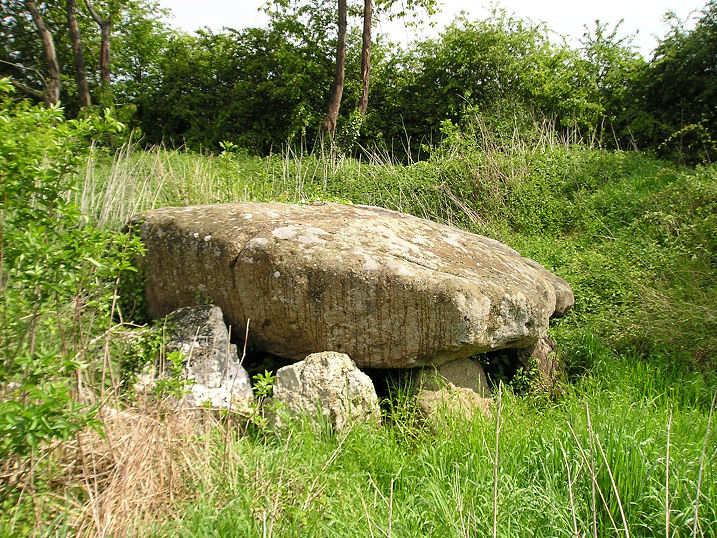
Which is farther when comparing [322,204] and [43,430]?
[322,204]

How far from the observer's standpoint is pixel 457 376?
379 cm

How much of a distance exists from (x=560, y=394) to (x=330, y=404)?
6.33 feet

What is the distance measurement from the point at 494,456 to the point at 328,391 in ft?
3.62

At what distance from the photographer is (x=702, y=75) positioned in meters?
10.0

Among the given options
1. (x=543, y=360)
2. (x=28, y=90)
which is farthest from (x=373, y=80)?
(x=543, y=360)

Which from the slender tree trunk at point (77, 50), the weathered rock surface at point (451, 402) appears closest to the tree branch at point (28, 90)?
the slender tree trunk at point (77, 50)

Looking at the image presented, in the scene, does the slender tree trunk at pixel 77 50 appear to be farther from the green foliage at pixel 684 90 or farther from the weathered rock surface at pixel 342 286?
the green foliage at pixel 684 90

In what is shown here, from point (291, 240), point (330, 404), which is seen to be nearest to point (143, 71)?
point (291, 240)

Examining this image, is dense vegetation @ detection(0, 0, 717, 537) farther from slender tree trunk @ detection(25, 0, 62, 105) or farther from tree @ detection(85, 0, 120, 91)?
slender tree trunk @ detection(25, 0, 62, 105)

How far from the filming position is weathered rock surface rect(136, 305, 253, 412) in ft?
10.9

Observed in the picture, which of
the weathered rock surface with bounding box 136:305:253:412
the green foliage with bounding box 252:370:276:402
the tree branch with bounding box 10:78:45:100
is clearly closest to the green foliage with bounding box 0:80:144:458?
the green foliage with bounding box 252:370:276:402

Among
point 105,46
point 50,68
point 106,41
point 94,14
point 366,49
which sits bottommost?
point 50,68

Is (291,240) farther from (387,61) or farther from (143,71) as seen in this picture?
(143,71)

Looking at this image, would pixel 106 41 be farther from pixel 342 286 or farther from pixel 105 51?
pixel 342 286
